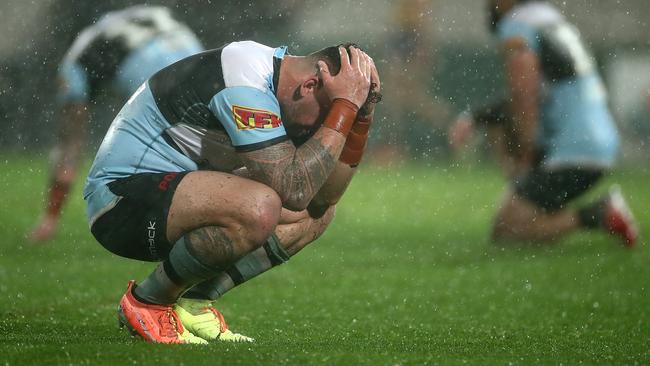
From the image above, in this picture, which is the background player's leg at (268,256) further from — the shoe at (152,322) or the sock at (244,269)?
the shoe at (152,322)

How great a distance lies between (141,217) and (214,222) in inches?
11.6

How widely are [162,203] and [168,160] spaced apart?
24 centimetres

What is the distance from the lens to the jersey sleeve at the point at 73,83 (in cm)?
739

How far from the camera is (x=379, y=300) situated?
5.40 m

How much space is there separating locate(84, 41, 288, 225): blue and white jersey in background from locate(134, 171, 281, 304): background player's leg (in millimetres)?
151

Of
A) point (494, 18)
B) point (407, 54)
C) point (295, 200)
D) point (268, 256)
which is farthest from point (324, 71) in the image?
point (407, 54)

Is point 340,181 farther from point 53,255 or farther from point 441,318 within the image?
point 53,255

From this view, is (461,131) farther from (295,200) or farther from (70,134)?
(295,200)

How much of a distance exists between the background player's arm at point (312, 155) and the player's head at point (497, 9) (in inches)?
149

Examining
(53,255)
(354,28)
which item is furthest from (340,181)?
(354,28)

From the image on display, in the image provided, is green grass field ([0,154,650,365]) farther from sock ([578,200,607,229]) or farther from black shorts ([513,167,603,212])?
black shorts ([513,167,603,212])

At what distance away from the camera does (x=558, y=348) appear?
4.05 m

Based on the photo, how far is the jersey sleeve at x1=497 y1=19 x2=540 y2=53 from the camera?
7.34 m

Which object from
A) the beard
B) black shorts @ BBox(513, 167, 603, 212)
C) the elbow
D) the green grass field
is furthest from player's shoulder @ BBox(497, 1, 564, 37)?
the elbow
